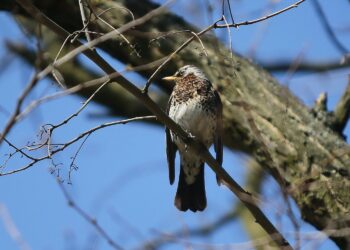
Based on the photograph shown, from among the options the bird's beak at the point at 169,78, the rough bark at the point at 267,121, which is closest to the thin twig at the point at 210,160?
the rough bark at the point at 267,121

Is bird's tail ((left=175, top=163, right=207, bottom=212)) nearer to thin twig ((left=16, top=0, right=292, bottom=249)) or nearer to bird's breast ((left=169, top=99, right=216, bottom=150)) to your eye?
bird's breast ((left=169, top=99, right=216, bottom=150))

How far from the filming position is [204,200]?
5488 mm

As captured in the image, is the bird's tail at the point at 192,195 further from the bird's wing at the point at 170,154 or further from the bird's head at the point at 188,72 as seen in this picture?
the bird's head at the point at 188,72

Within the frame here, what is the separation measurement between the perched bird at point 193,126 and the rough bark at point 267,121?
6.8 inches

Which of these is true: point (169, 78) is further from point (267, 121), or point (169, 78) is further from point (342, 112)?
point (342, 112)

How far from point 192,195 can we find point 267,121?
2.73ft

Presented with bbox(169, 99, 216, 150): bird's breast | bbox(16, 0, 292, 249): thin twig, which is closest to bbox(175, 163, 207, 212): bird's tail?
bbox(169, 99, 216, 150): bird's breast

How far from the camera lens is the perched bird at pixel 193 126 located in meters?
5.49

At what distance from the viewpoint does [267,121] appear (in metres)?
5.56

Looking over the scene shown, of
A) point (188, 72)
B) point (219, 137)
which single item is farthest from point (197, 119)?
point (188, 72)

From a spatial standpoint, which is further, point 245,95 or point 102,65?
point 245,95

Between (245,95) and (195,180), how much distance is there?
804mm

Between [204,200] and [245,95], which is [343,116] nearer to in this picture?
[245,95]

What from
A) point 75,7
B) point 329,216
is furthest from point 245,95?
point 75,7
